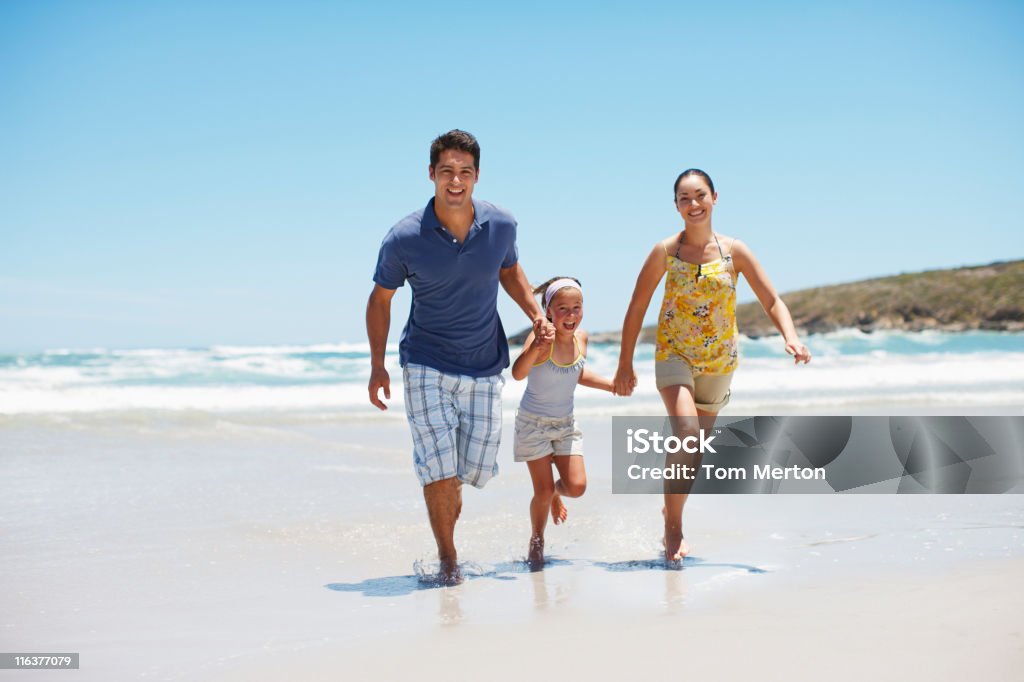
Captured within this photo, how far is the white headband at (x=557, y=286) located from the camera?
4754 mm

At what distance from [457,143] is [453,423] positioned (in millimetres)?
1314

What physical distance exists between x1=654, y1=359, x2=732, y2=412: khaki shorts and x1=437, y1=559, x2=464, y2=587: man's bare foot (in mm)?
1358

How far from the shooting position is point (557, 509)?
488 centimetres

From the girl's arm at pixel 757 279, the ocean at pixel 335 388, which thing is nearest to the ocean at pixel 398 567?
the girl's arm at pixel 757 279

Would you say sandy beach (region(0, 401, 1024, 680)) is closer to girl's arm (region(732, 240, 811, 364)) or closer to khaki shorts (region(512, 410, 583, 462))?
khaki shorts (region(512, 410, 583, 462))

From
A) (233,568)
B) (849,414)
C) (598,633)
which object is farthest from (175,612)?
(849,414)

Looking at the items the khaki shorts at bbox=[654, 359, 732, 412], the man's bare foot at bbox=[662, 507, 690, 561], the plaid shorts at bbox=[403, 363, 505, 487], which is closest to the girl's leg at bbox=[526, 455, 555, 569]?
the plaid shorts at bbox=[403, 363, 505, 487]

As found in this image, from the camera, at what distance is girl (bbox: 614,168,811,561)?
4.56 metres

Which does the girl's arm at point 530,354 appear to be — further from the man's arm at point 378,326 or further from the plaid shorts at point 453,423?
the man's arm at point 378,326

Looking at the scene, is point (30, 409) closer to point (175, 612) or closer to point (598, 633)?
point (175, 612)

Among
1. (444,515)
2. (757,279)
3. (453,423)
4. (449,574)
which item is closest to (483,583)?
(449,574)

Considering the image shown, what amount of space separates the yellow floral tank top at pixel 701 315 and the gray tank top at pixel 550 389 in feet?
1.68

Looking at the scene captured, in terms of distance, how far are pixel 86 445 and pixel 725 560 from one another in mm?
6515
